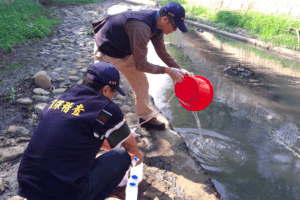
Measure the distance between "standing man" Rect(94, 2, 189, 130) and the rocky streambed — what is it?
0.85 m

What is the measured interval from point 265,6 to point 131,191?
15474mm

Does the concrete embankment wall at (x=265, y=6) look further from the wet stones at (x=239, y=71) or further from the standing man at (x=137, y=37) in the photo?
the standing man at (x=137, y=37)

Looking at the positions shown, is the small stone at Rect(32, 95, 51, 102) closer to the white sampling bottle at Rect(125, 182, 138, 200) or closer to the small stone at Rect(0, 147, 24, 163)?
the small stone at Rect(0, 147, 24, 163)

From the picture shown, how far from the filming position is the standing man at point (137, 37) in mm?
2332

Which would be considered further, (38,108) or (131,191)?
(38,108)

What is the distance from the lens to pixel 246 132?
3.55 metres

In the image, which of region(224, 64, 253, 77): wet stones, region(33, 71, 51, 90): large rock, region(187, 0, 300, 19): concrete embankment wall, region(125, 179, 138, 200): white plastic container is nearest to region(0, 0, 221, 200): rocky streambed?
region(33, 71, 51, 90): large rock

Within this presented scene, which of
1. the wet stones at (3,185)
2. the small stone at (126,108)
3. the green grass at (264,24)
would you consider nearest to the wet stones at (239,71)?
the small stone at (126,108)

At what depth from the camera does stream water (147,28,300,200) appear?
2.63 m

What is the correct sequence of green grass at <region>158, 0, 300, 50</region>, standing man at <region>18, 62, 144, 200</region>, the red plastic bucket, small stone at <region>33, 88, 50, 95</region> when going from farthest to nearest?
green grass at <region>158, 0, 300, 50</region> < small stone at <region>33, 88, 50, 95</region> < the red plastic bucket < standing man at <region>18, 62, 144, 200</region>

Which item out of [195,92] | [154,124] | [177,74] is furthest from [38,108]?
[195,92]

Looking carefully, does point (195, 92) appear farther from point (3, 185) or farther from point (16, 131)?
point (16, 131)

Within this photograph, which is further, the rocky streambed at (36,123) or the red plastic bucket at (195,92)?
the red plastic bucket at (195,92)

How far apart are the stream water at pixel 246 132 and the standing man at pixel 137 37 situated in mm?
976
